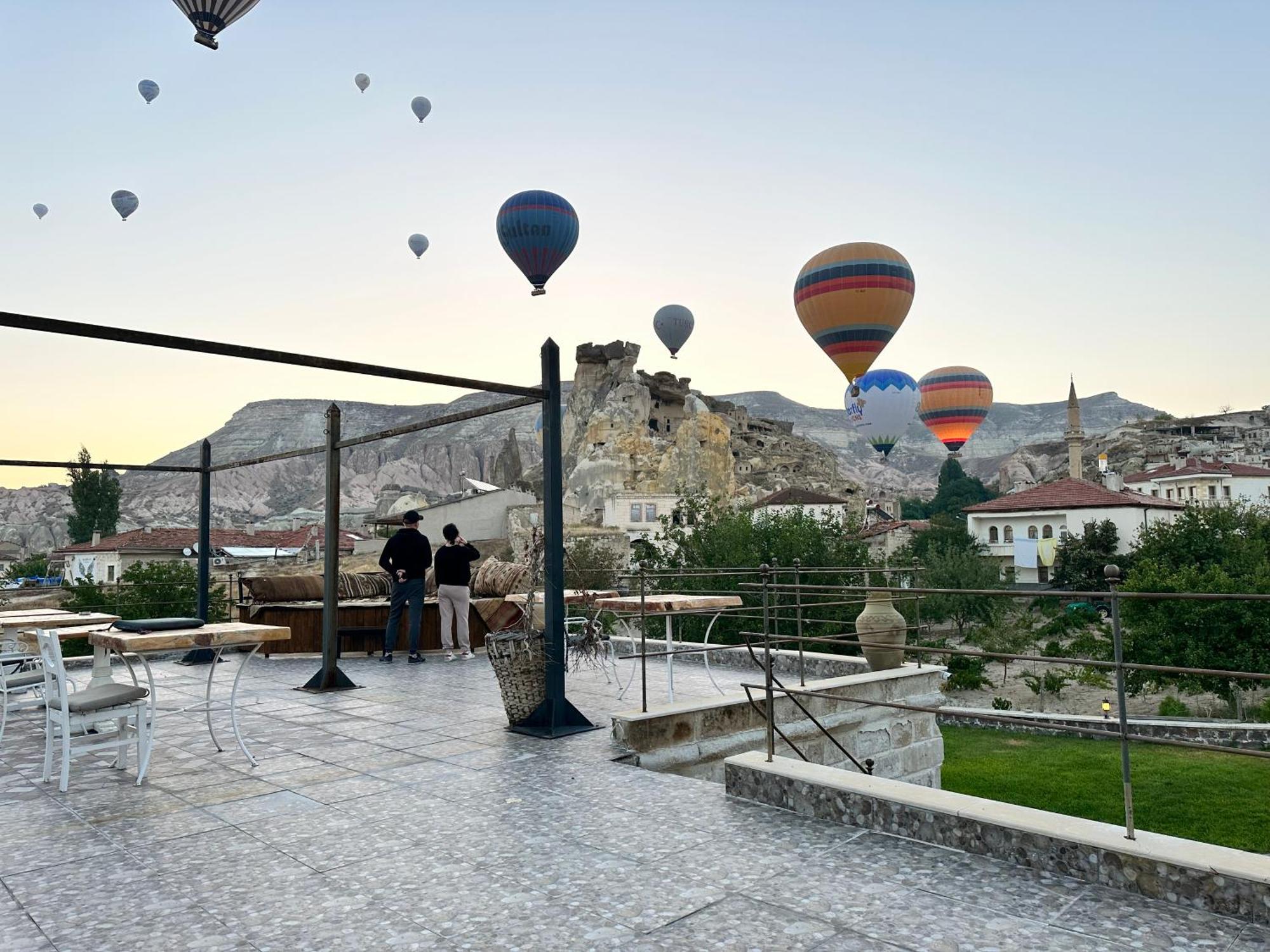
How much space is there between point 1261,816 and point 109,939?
62.2ft

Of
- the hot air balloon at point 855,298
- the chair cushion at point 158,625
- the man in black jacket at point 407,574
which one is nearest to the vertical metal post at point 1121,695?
the chair cushion at point 158,625

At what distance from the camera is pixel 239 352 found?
218 inches

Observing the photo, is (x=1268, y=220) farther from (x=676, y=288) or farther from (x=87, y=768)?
(x=676, y=288)

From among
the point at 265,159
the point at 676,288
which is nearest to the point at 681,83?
the point at 265,159

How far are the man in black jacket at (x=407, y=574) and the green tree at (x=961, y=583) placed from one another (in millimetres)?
38141

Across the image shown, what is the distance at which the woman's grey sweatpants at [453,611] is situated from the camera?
10453 millimetres

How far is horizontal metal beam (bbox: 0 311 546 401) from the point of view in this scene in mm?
4539

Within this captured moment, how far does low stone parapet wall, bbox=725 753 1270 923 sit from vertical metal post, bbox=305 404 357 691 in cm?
519

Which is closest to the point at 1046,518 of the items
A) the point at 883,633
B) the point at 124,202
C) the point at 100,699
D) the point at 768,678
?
the point at 124,202

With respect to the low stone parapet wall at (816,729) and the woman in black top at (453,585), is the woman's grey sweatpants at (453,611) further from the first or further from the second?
the low stone parapet wall at (816,729)

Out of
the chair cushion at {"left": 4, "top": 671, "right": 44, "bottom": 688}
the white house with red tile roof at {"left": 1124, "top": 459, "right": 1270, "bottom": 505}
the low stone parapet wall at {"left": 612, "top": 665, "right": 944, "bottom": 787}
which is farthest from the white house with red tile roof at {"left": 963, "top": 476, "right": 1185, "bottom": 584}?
the chair cushion at {"left": 4, "top": 671, "right": 44, "bottom": 688}

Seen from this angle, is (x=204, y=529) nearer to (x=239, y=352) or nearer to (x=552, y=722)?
(x=239, y=352)

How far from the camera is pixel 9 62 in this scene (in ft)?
58.2

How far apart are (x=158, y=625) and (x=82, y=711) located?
2.31ft
